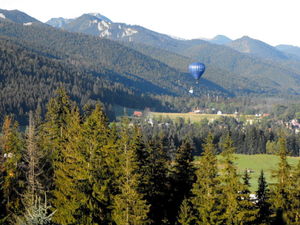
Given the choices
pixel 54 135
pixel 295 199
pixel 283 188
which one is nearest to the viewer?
pixel 283 188

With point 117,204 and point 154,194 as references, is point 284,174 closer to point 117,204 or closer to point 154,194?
point 154,194

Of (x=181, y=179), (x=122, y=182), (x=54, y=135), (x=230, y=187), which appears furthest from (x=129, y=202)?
(x=54, y=135)

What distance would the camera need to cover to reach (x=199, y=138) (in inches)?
6166

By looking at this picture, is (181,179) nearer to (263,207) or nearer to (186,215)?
(186,215)

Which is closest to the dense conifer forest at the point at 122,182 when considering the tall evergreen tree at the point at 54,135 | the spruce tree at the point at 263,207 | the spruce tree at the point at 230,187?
the spruce tree at the point at 230,187

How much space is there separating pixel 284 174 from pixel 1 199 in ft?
82.9

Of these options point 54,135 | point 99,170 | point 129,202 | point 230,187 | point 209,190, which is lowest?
point 129,202

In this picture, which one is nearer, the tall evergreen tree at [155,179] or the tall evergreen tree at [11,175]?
the tall evergreen tree at [11,175]

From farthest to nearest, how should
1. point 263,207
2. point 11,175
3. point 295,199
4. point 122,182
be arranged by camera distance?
1. point 263,207
2. point 11,175
3. point 295,199
4. point 122,182

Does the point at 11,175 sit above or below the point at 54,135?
below

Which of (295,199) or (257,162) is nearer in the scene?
(295,199)

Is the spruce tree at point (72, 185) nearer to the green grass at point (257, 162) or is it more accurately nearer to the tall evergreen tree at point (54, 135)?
the tall evergreen tree at point (54, 135)

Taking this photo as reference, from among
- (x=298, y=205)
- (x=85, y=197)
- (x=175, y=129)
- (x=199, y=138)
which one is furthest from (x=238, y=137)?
(x=85, y=197)


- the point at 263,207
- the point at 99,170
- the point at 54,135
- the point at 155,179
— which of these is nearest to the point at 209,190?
the point at 155,179
